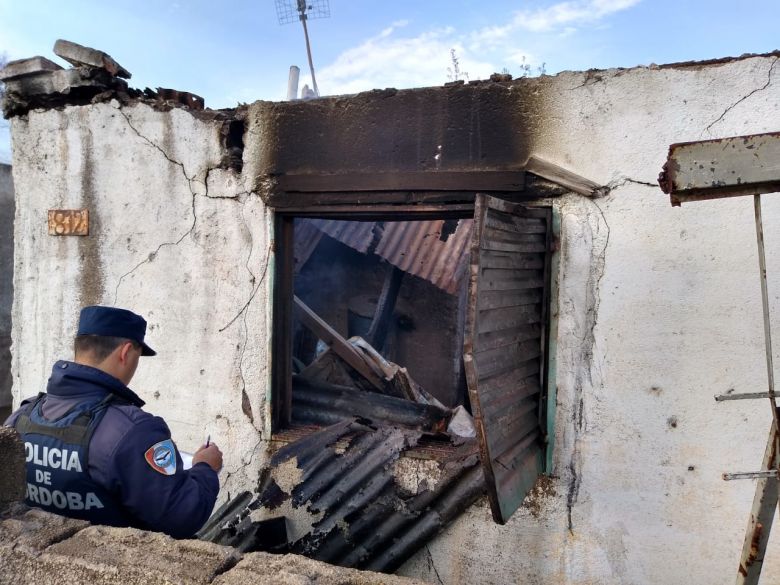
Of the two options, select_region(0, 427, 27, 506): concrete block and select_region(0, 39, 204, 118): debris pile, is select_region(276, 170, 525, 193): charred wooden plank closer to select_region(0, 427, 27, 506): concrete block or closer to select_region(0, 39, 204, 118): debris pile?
select_region(0, 39, 204, 118): debris pile

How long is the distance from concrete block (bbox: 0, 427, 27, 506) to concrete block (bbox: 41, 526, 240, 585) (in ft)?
1.11

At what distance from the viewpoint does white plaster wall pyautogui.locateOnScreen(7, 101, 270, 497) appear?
3.71 meters

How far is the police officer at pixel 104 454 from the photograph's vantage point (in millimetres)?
2012

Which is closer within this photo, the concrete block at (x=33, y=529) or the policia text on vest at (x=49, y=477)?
the concrete block at (x=33, y=529)

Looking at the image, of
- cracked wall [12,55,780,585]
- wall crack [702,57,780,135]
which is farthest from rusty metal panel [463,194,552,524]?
wall crack [702,57,780,135]

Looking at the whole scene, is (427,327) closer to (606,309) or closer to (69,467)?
(606,309)

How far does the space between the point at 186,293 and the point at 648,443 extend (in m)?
3.01

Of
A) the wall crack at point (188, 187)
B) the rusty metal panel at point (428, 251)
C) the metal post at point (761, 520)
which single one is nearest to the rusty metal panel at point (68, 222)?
the wall crack at point (188, 187)

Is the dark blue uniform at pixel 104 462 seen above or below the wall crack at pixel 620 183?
below

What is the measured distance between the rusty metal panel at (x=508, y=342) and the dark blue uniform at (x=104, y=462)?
45.8 inches

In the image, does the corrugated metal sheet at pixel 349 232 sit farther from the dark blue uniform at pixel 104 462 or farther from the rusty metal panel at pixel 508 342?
the dark blue uniform at pixel 104 462

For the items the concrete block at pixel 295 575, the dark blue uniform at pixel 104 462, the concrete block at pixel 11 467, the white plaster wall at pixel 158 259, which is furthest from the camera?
the white plaster wall at pixel 158 259

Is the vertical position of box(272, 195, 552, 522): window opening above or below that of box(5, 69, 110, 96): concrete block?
below

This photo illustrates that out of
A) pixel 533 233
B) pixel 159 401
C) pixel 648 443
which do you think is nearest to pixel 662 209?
pixel 533 233
